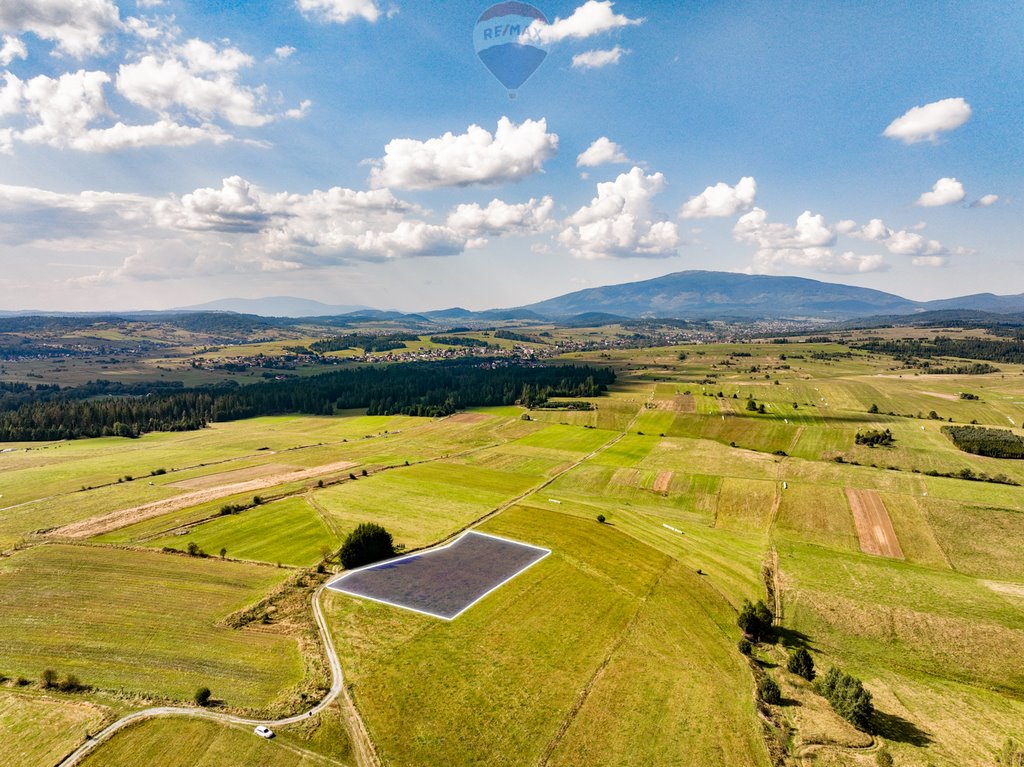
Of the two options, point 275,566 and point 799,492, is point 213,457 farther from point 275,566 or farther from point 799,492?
point 799,492

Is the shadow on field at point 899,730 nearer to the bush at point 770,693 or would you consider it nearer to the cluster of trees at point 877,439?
the bush at point 770,693

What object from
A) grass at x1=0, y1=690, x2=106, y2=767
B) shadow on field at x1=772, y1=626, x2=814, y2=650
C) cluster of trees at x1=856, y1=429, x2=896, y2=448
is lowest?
shadow on field at x1=772, y1=626, x2=814, y2=650

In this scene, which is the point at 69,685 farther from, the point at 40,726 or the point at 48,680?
the point at 40,726

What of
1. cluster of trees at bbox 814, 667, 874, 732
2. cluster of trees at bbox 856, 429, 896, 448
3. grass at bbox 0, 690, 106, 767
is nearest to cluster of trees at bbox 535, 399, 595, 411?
cluster of trees at bbox 856, 429, 896, 448

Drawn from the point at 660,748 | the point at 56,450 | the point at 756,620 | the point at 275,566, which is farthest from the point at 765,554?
the point at 56,450

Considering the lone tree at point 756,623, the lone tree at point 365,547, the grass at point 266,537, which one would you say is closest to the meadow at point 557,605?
the grass at point 266,537

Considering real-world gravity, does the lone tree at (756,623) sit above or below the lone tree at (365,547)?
below

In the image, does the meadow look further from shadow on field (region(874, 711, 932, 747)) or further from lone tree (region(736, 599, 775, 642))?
lone tree (region(736, 599, 775, 642))
